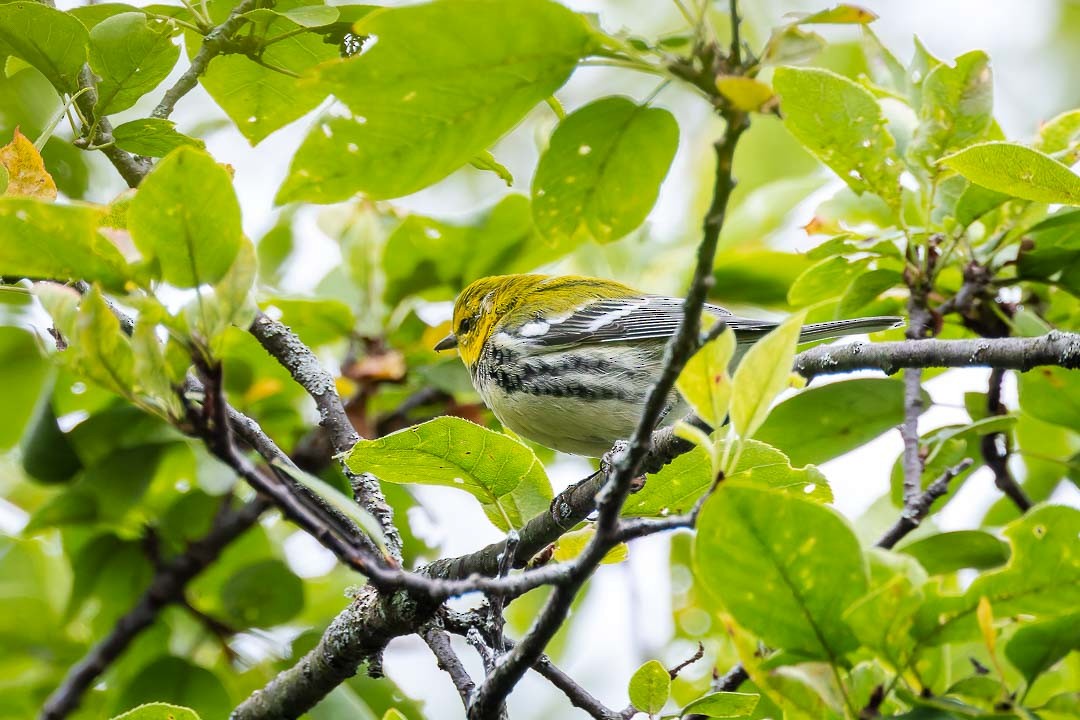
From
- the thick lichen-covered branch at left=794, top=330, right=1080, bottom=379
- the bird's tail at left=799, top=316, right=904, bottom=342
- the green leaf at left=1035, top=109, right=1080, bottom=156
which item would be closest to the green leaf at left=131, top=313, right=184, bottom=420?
the thick lichen-covered branch at left=794, top=330, right=1080, bottom=379

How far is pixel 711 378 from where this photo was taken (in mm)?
1039

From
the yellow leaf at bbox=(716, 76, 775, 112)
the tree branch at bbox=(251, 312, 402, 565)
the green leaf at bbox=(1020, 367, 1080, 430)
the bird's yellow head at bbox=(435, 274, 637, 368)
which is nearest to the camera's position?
the yellow leaf at bbox=(716, 76, 775, 112)

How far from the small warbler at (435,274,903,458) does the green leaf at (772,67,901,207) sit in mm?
514

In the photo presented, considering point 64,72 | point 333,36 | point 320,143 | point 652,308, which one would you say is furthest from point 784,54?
point 652,308

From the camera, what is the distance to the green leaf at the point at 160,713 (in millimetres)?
1289

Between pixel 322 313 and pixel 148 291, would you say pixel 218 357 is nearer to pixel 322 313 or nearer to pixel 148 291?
pixel 148 291

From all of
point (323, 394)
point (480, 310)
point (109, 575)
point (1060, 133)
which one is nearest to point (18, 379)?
point (109, 575)

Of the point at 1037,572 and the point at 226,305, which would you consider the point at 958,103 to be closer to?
the point at 1037,572

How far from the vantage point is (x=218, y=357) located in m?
0.95

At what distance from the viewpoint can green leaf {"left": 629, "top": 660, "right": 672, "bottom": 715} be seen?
1.27 m

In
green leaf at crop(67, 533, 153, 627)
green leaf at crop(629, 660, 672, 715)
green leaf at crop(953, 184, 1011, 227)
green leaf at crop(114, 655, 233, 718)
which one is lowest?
green leaf at crop(629, 660, 672, 715)

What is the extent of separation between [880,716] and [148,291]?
2.78ft

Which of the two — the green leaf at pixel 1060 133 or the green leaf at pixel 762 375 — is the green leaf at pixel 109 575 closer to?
the green leaf at pixel 762 375

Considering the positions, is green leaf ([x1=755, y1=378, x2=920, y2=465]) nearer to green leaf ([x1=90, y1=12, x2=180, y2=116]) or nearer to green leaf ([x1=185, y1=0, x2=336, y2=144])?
green leaf ([x1=185, y1=0, x2=336, y2=144])
